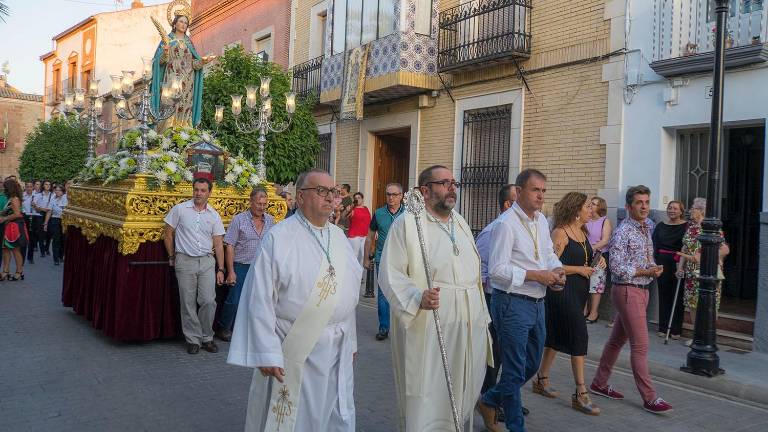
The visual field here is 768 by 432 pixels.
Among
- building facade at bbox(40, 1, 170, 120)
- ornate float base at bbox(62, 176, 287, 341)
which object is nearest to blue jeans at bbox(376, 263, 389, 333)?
ornate float base at bbox(62, 176, 287, 341)

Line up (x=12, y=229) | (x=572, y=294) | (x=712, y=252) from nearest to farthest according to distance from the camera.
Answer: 1. (x=572, y=294)
2. (x=712, y=252)
3. (x=12, y=229)

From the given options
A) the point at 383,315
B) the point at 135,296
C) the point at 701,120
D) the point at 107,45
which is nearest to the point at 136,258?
the point at 135,296

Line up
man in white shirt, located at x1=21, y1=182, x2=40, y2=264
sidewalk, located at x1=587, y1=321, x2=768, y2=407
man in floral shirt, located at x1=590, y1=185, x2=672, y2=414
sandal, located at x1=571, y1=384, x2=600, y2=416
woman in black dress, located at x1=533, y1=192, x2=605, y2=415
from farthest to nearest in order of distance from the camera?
man in white shirt, located at x1=21, y1=182, x2=40, y2=264 < sidewalk, located at x1=587, y1=321, x2=768, y2=407 < man in floral shirt, located at x1=590, y1=185, x2=672, y2=414 < sandal, located at x1=571, y1=384, x2=600, y2=416 < woman in black dress, located at x1=533, y1=192, x2=605, y2=415

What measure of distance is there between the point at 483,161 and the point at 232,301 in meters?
6.70

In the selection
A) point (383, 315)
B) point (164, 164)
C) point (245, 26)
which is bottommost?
point (383, 315)

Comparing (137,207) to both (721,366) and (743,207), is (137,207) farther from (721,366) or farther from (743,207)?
(743,207)

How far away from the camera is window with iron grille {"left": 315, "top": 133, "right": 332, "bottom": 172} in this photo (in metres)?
18.4

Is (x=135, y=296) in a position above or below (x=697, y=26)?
below

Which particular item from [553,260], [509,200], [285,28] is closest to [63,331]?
[509,200]

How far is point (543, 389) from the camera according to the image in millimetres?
6129

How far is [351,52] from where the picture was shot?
15516 mm

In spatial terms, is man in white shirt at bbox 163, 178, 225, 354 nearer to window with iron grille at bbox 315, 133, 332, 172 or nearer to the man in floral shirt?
the man in floral shirt

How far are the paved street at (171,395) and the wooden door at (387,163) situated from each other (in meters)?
9.06

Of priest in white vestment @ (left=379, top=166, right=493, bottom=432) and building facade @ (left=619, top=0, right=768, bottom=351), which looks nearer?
priest in white vestment @ (left=379, top=166, right=493, bottom=432)
